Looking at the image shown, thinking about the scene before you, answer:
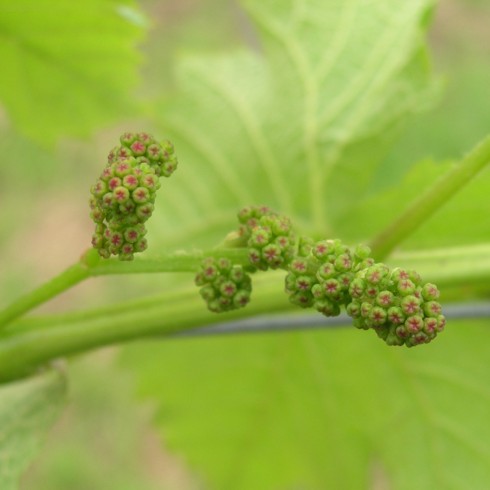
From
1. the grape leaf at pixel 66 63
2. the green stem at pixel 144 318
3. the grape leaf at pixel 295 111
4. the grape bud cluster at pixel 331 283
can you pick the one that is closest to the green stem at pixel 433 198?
the green stem at pixel 144 318

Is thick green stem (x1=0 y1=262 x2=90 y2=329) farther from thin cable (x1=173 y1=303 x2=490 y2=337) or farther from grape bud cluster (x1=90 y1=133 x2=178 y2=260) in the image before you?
thin cable (x1=173 y1=303 x2=490 y2=337)

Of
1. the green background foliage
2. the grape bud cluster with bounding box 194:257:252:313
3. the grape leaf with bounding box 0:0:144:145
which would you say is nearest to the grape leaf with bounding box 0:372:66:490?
the green background foliage

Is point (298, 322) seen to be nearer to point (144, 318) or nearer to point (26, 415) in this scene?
point (144, 318)

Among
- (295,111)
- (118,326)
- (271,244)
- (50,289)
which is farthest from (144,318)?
(295,111)

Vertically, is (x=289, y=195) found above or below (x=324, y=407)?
above

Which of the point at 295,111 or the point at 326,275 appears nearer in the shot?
the point at 326,275

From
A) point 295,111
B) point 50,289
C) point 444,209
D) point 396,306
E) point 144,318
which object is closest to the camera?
point 396,306
